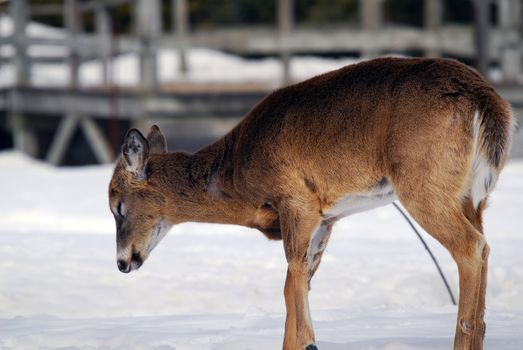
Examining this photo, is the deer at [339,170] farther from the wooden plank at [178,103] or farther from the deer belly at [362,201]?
the wooden plank at [178,103]

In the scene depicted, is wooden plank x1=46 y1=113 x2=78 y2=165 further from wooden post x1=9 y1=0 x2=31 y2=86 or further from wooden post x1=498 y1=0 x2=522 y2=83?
wooden post x1=498 y1=0 x2=522 y2=83

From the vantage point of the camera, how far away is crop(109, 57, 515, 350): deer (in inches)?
182

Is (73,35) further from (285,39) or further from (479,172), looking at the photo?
(479,172)

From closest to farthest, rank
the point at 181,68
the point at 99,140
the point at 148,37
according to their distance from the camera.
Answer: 1. the point at 148,37
2. the point at 99,140
3. the point at 181,68

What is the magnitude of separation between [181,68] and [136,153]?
12831 mm

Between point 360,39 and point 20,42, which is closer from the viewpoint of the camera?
point 360,39

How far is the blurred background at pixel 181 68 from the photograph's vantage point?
13242 millimetres

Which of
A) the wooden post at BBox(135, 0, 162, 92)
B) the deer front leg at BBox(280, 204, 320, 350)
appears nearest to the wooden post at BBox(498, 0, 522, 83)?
the wooden post at BBox(135, 0, 162, 92)

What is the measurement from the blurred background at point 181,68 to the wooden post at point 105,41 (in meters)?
0.02

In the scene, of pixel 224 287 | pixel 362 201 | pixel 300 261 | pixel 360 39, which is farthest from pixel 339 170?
pixel 360 39

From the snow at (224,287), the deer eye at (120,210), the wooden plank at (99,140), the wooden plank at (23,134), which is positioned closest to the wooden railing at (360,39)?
the wooden plank at (99,140)

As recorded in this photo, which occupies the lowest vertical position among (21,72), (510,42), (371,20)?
(21,72)

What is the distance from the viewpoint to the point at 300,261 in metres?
5.07

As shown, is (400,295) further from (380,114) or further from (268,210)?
(380,114)
